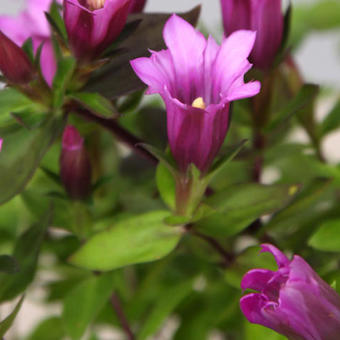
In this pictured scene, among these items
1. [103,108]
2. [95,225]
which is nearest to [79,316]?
[95,225]

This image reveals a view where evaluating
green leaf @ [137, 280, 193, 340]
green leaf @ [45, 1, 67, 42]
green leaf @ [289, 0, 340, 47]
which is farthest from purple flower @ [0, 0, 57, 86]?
green leaf @ [289, 0, 340, 47]

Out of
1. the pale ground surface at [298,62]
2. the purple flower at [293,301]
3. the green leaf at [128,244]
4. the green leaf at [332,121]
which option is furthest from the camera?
the pale ground surface at [298,62]

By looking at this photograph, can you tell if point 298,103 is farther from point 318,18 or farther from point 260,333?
point 318,18

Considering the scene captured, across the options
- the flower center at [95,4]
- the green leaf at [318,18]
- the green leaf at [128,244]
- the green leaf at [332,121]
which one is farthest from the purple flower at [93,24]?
the green leaf at [318,18]

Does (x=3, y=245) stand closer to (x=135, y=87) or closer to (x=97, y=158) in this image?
(x=97, y=158)

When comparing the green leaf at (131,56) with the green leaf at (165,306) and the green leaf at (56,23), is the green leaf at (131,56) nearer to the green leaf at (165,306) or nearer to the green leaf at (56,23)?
the green leaf at (56,23)

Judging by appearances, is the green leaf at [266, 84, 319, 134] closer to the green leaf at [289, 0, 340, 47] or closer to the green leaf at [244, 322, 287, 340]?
the green leaf at [244, 322, 287, 340]
